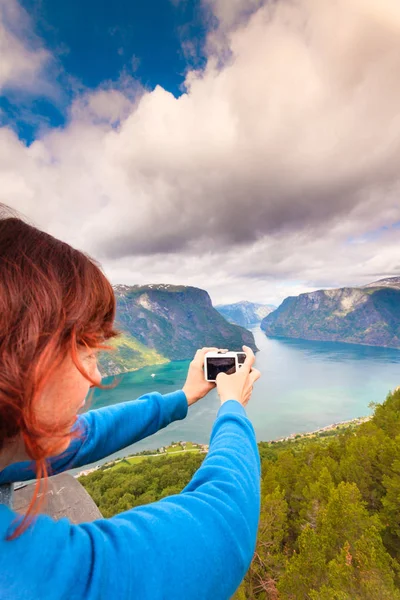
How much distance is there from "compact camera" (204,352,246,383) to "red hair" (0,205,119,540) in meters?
1.02

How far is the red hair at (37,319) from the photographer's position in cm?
65

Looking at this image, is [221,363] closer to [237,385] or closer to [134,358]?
[237,385]

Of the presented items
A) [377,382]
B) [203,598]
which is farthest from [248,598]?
[377,382]

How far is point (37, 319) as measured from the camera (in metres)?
0.71

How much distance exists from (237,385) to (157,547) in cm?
87

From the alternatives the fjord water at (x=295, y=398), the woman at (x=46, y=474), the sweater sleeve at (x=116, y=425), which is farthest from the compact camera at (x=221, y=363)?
the fjord water at (x=295, y=398)

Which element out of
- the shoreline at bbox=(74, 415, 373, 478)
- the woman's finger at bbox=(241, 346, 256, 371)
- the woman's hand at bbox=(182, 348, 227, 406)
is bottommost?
the shoreline at bbox=(74, 415, 373, 478)

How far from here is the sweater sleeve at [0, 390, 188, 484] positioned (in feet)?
4.60

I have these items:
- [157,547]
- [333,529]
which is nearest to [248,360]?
[157,547]

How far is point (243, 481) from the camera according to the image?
854 millimetres

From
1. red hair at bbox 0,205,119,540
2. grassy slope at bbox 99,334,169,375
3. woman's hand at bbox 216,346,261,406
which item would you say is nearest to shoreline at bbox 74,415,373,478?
woman's hand at bbox 216,346,261,406

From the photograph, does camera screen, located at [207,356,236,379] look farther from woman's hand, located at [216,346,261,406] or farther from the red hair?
the red hair

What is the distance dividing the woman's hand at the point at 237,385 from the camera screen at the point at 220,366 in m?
0.19

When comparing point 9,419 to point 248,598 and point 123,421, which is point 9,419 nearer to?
point 123,421
